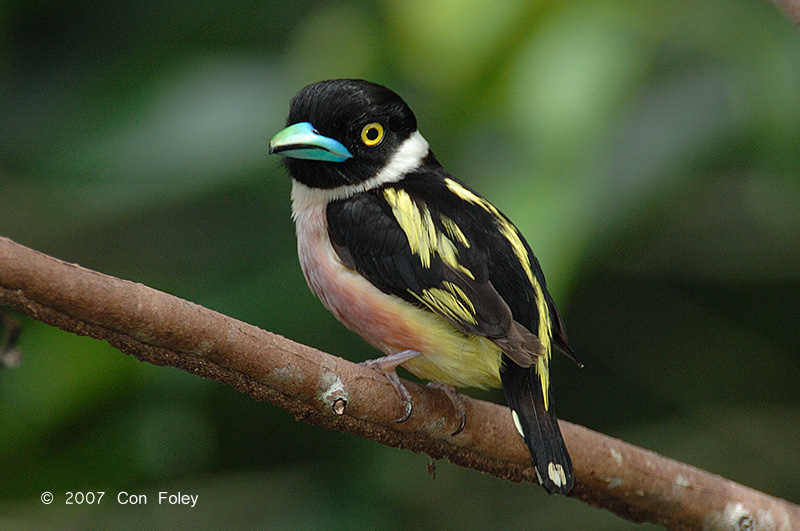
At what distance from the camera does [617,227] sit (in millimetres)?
3578

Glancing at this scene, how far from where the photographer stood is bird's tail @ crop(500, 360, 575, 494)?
2334mm

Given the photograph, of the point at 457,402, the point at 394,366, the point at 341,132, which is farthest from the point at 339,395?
the point at 341,132

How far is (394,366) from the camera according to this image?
2498 millimetres

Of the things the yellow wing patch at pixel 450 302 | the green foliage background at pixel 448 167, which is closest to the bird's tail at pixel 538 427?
the yellow wing patch at pixel 450 302

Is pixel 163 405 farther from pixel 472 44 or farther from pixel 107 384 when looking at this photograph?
pixel 472 44

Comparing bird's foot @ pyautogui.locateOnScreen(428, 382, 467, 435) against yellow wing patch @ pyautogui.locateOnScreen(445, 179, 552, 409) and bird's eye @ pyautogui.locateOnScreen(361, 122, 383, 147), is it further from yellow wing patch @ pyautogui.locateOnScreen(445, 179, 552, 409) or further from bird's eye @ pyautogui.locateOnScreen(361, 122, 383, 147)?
bird's eye @ pyautogui.locateOnScreen(361, 122, 383, 147)

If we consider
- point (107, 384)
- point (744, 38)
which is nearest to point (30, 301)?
point (107, 384)

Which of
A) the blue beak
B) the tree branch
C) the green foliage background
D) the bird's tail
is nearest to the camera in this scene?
the tree branch

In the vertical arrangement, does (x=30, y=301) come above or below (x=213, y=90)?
below

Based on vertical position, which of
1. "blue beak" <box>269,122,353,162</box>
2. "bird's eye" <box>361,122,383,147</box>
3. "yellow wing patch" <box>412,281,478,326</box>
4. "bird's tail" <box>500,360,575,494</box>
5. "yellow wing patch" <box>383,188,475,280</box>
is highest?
"bird's eye" <box>361,122,383,147</box>

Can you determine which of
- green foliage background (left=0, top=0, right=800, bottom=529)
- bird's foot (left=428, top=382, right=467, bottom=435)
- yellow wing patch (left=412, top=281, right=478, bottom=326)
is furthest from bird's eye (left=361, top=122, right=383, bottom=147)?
bird's foot (left=428, top=382, right=467, bottom=435)

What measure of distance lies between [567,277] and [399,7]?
1.19m

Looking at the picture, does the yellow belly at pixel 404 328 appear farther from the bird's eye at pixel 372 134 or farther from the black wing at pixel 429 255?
the bird's eye at pixel 372 134

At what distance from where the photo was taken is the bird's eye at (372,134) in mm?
2826
